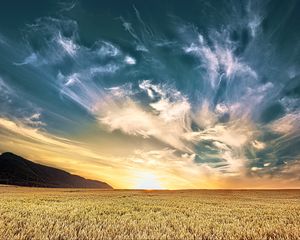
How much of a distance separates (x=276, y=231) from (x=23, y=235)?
23.2ft

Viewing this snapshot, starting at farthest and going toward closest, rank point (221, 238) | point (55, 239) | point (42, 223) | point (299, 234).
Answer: point (42, 223) → point (299, 234) → point (221, 238) → point (55, 239)

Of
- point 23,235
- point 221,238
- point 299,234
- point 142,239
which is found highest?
point 299,234

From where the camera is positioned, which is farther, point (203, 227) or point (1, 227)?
point (203, 227)

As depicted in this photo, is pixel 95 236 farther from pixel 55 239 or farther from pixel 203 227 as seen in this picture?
pixel 203 227

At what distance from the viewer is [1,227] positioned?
23.3ft

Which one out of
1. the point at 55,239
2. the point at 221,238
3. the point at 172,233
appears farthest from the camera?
the point at 172,233

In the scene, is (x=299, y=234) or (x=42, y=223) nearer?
(x=299, y=234)

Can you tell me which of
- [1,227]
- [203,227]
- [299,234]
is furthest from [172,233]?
[1,227]

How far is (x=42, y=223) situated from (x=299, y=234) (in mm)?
7549

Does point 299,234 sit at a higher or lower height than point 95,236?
higher

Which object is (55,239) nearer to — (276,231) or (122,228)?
(122,228)

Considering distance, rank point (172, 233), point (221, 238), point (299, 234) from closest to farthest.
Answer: point (221, 238), point (172, 233), point (299, 234)

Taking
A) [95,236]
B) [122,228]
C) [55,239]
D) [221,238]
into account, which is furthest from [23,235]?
[221,238]

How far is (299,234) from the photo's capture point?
756 cm
